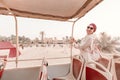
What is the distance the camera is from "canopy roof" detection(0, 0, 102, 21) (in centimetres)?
163


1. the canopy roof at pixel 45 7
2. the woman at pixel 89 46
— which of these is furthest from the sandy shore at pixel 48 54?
the canopy roof at pixel 45 7

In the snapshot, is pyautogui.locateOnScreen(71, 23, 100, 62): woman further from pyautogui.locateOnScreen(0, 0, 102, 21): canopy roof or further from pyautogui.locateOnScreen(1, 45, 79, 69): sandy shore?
pyautogui.locateOnScreen(1, 45, 79, 69): sandy shore

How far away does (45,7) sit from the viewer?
5.98 ft

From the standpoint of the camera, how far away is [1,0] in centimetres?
153

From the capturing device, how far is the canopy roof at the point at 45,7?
163 centimetres

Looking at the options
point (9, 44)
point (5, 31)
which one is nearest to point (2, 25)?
point (5, 31)

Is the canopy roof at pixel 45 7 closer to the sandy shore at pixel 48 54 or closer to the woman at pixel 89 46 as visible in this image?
the woman at pixel 89 46

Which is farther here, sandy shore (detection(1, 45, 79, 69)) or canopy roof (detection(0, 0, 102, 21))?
sandy shore (detection(1, 45, 79, 69))

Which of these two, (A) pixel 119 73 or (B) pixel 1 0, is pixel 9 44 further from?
(A) pixel 119 73

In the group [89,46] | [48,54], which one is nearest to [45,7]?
[89,46]

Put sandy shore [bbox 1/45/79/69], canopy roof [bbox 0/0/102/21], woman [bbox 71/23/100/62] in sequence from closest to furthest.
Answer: canopy roof [bbox 0/0/102/21]
woman [bbox 71/23/100/62]
sandy shore [bbox 1/45/79/69]

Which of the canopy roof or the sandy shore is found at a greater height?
the canopy roof

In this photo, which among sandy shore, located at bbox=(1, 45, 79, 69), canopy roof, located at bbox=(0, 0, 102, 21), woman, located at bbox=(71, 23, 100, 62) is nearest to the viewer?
canopy roof, located at bbox=(0, 0, 102, 21)

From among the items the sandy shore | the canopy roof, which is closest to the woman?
the canopy roof
